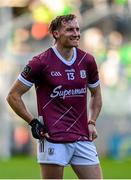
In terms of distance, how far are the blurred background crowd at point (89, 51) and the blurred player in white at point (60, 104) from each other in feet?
52.7

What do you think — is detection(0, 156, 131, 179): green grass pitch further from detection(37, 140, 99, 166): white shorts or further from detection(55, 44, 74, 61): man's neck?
detection(55, 44, 74, 61): man's neck

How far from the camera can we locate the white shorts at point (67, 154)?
28.1 feet

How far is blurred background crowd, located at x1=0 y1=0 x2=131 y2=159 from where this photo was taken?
25516mm

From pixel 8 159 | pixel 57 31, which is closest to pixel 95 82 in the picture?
pixel 57 31

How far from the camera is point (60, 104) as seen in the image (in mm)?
8594

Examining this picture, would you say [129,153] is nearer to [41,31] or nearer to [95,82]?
[41,31]

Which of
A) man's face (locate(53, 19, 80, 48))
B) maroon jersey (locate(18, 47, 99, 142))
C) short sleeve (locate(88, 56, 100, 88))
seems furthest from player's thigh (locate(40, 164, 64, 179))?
man's face (locate(53, 19, 80, 48))

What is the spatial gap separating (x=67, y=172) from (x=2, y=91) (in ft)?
28.6

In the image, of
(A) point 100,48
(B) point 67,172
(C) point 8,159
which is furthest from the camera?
(A) point 100,48

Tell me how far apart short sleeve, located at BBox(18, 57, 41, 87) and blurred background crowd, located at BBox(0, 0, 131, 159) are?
1609cm

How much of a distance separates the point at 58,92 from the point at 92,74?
50cm

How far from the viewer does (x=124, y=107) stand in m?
26.1

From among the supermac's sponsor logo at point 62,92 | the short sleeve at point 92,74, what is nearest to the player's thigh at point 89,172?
the supermac's sponsor logo at point 62,92

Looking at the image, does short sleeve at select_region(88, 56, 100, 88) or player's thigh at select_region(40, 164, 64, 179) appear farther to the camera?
short sleeve at select_region(88, 56, 100, 88)
